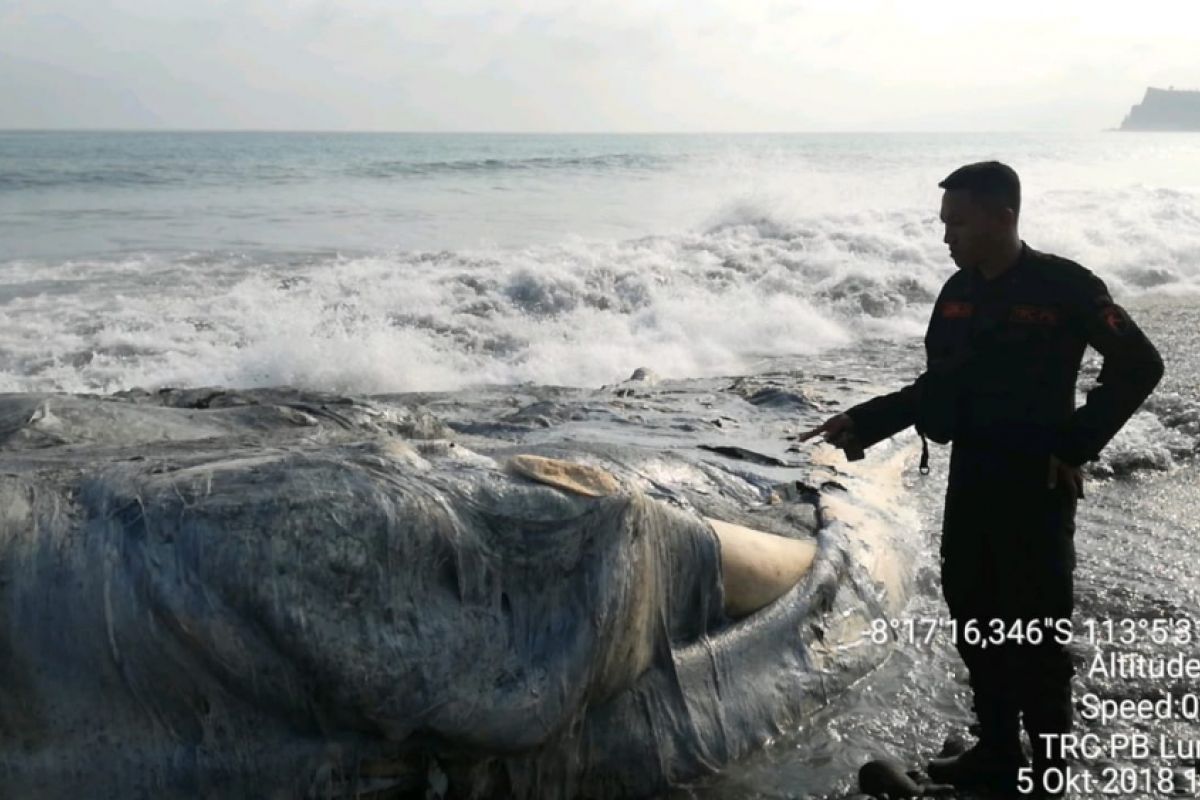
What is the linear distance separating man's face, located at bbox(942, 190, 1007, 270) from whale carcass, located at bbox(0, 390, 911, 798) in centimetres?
124

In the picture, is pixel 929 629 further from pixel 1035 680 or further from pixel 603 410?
pixel 603 410

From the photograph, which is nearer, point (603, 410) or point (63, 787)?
point (63, 787)

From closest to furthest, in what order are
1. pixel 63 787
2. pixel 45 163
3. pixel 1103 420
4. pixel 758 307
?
pixel 63 787 → pixel 1103 420 → pixel 758 307 → pixel 45 163

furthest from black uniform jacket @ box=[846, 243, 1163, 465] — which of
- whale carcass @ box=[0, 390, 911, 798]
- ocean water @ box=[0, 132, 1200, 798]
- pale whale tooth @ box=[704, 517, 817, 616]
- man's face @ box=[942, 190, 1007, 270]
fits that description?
ocean water @ box=[0, 132, 1200, 798]

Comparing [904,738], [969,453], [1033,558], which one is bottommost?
[904,738]

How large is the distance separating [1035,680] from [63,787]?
9.23 feet

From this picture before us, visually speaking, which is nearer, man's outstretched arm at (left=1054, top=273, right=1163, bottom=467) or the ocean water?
man's outstretched arm at (left=1054, top=273, right=1163, bottom=467)

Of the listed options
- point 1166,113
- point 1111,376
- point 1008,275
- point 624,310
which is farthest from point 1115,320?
point 1166,113

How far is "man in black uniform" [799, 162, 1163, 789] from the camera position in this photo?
126 inches

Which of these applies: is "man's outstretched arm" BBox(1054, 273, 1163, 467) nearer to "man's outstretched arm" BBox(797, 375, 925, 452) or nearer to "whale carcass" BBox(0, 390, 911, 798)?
"man's outstretched arm" BBox(797, 375, 925, 452)

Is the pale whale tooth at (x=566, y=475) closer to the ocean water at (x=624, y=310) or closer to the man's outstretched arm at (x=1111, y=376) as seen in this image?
the ocean water at (x=624, y=310)

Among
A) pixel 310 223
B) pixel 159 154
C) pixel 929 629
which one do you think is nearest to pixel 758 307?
pixel 929 629

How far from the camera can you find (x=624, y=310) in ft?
45.1

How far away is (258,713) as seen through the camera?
2832 mm
